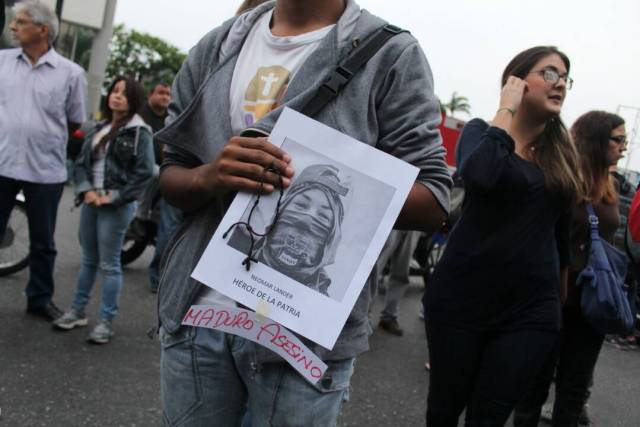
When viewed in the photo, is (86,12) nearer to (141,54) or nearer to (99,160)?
(99,160)

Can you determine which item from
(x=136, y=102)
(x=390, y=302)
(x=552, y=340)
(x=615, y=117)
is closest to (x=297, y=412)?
(x=552, y=340)

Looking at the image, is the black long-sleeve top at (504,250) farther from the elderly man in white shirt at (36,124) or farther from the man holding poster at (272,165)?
the elderly man in white shirt at (36,124)

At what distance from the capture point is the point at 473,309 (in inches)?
104

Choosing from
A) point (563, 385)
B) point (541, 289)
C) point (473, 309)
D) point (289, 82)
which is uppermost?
point (289, 82)

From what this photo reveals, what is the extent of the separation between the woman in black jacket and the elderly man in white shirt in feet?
0.62

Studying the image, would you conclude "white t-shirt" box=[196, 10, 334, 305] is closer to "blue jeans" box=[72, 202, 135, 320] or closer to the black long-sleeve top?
the black long-sleeve top

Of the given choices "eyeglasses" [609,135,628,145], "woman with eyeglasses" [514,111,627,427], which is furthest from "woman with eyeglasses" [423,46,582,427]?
"eyeglasses" [609,135,628,145]

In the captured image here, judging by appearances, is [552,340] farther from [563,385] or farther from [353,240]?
[353,240]

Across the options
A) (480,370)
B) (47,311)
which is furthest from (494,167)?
(47,311)

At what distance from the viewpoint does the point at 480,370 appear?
8.54ft

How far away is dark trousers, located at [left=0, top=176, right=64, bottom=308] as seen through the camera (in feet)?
14.1

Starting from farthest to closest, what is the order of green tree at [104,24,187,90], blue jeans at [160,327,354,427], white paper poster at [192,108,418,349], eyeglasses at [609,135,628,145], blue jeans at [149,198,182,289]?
1. green tree at [104,24,187,90]
2. blue jeans at [149,198,182,289]
3. eyeglasses at [609,135,628,145]
4. blue jeans at [160,327,354,427]
5. white paper poster at [192,108,418,349]

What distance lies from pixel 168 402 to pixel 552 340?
169 centimetres

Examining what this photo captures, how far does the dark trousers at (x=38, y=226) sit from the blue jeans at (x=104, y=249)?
23 cm
